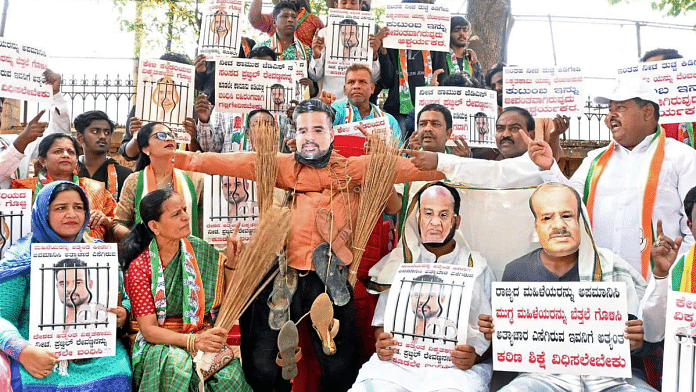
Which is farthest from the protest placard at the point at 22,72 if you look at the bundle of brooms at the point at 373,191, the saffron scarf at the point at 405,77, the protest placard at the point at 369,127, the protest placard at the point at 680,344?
the protest placard at the point at 680,344

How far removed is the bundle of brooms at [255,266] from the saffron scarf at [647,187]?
6.73ft

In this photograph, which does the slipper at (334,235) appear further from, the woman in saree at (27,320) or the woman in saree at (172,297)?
the woman in saree at (27,320)

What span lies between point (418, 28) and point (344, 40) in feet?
2.35

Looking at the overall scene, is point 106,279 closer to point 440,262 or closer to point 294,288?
point 294,288

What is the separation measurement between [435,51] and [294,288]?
12.5 ft

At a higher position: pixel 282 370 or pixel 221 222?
pixel 221 222

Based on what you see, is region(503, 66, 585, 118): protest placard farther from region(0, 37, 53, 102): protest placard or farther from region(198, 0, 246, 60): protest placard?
region(0, 37, 53, 102): protest placard

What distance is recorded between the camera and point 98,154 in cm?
643

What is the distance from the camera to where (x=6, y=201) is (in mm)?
5012

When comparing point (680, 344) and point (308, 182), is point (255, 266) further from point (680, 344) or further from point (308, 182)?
point (680, 344)

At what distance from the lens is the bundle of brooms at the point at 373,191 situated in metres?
4.86

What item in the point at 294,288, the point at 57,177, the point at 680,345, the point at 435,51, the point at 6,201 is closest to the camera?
the point at 680,345

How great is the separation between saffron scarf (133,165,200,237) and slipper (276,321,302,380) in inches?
65.8

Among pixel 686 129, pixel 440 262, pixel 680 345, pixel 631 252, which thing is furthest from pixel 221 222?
pixel 686 129
